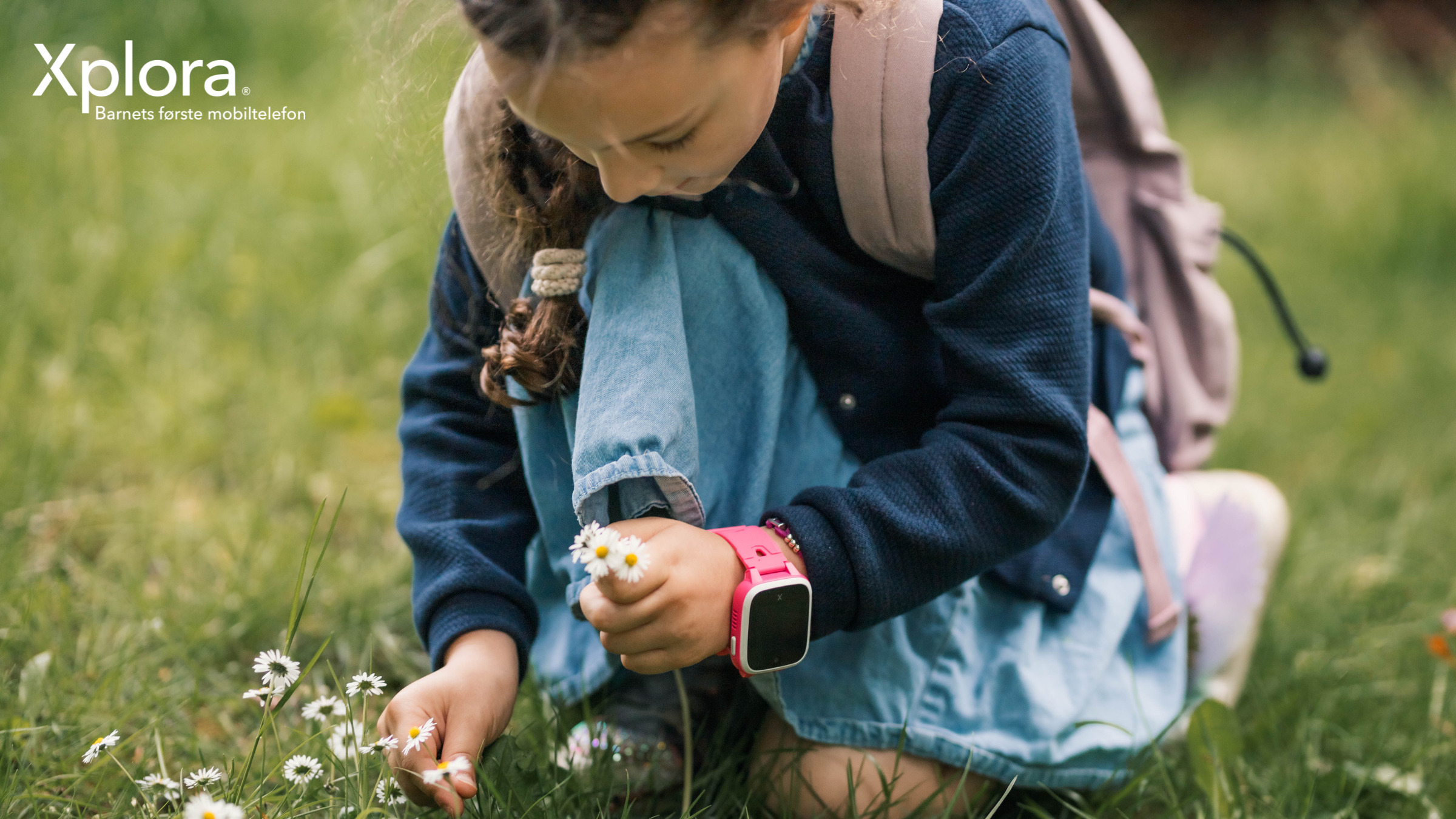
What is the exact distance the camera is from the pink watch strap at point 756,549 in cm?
104

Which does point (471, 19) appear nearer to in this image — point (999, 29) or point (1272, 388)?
point (999, 29)

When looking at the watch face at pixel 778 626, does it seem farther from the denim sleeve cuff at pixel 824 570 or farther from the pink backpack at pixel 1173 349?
the pink backpack at pixel 1173 349

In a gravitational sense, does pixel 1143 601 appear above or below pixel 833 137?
below

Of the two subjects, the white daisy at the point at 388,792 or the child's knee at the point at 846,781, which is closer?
the white daisy at the point at 388,792

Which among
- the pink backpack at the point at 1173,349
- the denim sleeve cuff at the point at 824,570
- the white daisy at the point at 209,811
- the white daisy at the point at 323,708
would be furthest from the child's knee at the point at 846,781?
the white daisy at the point at 209,811

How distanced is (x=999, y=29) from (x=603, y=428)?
1.77 ft

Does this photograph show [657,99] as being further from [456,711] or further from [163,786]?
[163,786]

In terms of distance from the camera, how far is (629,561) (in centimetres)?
94

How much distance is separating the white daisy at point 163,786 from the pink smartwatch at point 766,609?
503 mm

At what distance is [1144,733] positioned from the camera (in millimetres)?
1366

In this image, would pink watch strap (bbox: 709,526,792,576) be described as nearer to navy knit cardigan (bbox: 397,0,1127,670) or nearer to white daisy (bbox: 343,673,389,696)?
navy knit cardigan (bbox: 397,0,1127,670)

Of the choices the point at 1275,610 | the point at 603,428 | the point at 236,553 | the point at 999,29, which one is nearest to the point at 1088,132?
the point at 999,29

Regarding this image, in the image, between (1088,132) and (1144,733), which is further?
(1088,132)

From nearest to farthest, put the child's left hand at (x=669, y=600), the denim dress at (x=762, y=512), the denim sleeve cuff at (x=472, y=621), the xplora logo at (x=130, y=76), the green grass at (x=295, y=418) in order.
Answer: the child's left hand at (x=669, y=600) → the denim dress at (x=762, y=512) → the denim sleeve cuff at (x=472, y=621) → the green grass at (x=295, y=418) → the xplora logo at (x=130, y=76)
